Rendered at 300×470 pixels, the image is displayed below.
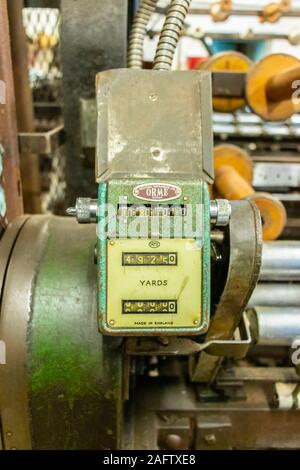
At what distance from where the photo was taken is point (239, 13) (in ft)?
5.89

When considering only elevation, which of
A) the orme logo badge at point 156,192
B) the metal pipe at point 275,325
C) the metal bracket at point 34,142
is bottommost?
the metal pipe at point 275,325

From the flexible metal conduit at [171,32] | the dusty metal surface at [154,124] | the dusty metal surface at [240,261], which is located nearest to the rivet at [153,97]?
the dusty metal surface at [154,124]

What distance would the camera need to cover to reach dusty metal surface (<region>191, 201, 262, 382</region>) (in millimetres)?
681

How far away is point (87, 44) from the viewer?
3.25 ft

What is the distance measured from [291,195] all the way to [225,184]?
1.41 feet

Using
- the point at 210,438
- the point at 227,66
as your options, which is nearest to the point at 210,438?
the point at 210,438

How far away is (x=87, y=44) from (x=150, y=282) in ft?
2.16

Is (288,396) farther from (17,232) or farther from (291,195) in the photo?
(291,195)

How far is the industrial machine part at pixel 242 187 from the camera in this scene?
1.15 meters

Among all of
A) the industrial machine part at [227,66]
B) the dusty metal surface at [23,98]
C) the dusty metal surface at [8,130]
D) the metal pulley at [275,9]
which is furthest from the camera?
the metal pulley at [275,9]

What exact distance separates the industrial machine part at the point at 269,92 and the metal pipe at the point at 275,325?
2.20 feet

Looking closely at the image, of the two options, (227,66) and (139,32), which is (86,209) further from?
(227,66)

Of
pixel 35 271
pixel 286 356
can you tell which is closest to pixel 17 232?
pixel 35 271

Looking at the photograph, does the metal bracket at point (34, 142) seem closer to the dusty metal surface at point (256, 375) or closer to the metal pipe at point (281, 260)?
the metal pipe at point (281, 260)
